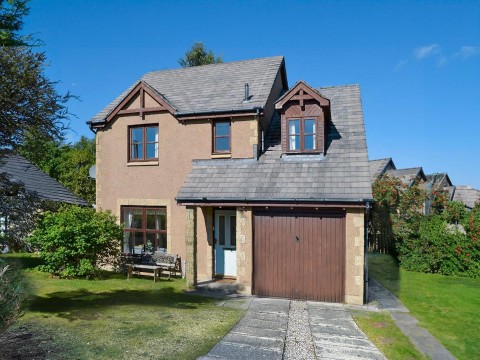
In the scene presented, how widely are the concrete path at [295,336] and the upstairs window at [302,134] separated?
5.84 m

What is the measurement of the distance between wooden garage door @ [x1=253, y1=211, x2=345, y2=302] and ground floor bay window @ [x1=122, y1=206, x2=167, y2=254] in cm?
490

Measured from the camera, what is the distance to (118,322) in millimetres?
8266

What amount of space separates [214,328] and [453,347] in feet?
18.0

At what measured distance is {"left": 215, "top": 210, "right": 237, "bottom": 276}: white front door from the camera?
43.4 feet

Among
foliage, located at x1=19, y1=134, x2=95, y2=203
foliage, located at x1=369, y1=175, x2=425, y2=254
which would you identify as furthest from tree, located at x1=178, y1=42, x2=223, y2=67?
foliage, located at x1=369, y1=175, x2=425, y2=254

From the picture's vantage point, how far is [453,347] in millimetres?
7359

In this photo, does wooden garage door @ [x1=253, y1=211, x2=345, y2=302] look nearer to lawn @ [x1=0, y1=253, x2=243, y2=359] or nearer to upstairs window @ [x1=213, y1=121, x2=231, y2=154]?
lawn @ [x1=0, y1=253, x2=243, y2=359]

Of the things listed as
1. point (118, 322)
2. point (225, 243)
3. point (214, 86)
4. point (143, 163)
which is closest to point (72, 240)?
point (143, 163)

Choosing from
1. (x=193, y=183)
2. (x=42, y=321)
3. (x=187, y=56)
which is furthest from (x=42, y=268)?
(x=187, y=56)

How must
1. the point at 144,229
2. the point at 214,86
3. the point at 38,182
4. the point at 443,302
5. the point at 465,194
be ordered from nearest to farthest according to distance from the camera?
the point at 443,302, the point at 144,229, the point at 214,86, the point at 38,182, the point at 465,194

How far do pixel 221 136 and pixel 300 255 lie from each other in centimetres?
606

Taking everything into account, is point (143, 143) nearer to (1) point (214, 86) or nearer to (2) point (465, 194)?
(1) point (214, 86)

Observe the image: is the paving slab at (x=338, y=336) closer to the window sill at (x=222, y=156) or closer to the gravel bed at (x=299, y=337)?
the gravel bed at (x=299, y=337)

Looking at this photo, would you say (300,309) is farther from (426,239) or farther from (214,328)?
(426,239)
